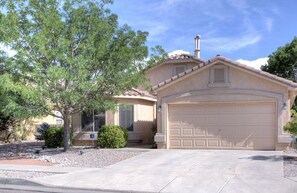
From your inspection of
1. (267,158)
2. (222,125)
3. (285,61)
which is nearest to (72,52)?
(222,125)

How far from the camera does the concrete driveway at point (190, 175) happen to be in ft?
30.7

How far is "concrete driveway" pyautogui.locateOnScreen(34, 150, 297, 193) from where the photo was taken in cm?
937

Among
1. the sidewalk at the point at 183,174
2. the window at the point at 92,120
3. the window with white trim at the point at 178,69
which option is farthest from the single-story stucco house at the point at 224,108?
the window with white trim at the point at 178,69

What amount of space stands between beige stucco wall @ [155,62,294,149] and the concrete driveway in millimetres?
2349

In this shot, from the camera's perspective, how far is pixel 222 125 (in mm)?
16875

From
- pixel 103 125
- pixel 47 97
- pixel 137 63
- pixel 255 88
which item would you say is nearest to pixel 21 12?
pixel 47 97

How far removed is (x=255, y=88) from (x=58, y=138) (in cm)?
1033

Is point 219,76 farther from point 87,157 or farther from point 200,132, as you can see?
point 87,157

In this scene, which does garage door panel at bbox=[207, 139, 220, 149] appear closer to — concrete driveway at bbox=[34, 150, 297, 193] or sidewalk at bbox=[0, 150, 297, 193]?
sidewalk at bbox=[0, 150, 297, 193]

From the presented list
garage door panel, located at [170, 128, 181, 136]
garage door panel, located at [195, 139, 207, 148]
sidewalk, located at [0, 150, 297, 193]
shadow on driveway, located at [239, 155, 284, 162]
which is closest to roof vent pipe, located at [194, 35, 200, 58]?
garage door panel, located at [170, 128, 181, 136]

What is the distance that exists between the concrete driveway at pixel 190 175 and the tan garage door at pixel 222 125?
1597 millimetres

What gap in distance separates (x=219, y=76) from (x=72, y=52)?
660 centimetres

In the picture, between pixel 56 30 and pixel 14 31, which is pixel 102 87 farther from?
pixel 14 31

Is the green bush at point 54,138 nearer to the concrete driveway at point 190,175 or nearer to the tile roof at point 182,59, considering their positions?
the concrete driveway at point 190,175
